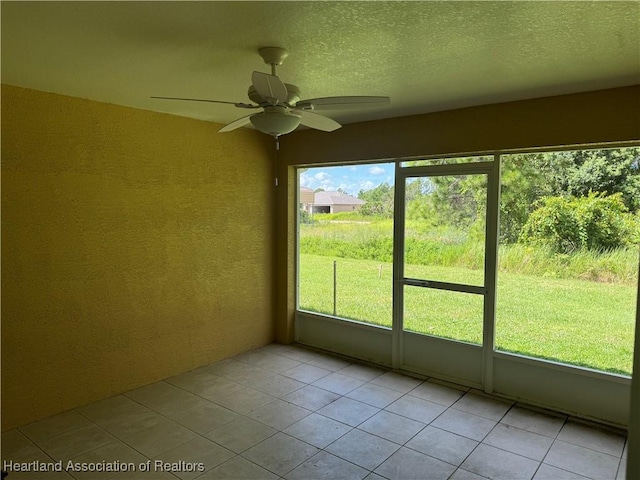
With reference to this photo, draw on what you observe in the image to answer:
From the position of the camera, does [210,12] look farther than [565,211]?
No

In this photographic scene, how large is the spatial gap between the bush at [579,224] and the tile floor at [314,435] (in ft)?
4.47

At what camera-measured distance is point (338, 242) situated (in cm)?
468

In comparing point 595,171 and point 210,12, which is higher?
point 210,12

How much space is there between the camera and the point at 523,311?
11.6ft

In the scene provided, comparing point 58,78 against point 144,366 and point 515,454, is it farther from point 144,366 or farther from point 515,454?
point 515,454

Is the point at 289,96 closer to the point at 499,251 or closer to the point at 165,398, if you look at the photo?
the point at 499,251

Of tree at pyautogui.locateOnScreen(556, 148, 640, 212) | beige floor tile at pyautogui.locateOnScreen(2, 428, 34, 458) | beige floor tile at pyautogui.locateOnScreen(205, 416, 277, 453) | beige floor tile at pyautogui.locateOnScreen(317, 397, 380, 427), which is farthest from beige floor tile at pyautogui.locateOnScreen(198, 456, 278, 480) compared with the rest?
tree at pyautogui.locateOnScreen(556, 148, 640, 212)

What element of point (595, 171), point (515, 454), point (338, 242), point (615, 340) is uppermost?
point (595, 171)

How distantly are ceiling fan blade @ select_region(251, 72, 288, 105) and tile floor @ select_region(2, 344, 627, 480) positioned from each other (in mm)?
2170

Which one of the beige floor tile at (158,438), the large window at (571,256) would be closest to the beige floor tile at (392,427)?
the large window at (571,256)

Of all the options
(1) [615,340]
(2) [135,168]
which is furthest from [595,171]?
(2) [135,168]

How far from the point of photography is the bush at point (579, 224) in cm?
311

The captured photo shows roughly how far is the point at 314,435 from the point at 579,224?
8.42 feet

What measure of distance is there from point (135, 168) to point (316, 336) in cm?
263
